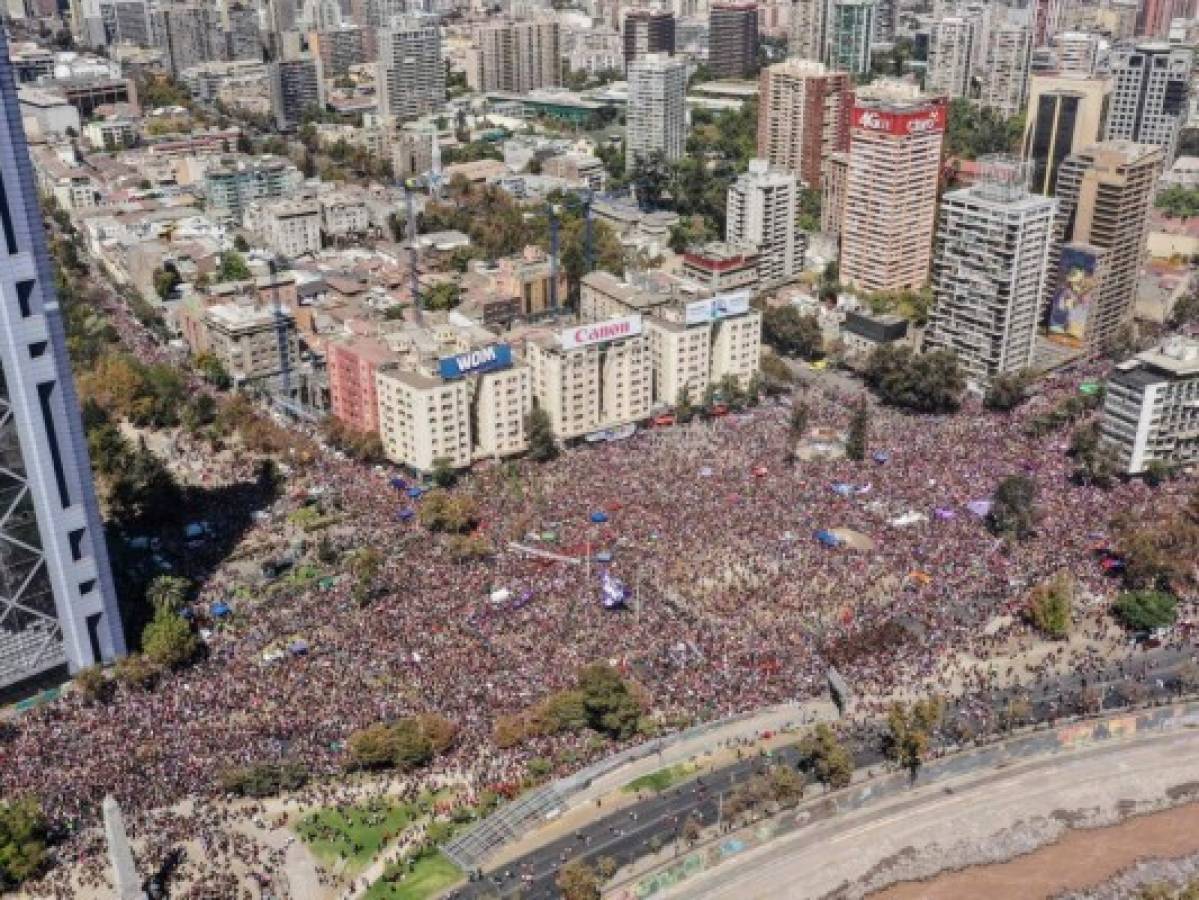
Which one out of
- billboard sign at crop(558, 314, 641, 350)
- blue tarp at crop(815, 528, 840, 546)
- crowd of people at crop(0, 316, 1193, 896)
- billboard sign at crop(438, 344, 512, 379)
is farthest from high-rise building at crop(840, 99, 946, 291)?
blue tarp at crop(815, 528, 840, 546)

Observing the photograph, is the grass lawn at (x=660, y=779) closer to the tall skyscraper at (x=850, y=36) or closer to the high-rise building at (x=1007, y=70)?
the high-rise building at (x=1007, y=70)

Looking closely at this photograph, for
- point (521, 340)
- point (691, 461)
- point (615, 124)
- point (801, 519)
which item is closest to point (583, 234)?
point (521, 340)

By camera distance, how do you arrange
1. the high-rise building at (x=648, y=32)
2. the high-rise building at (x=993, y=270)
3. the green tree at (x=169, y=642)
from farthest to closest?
1. the high-rise building at (x=648, y=32)
2. the high-rise building at (x=993, y=270)
3. the green tree at (x=169, y=642)

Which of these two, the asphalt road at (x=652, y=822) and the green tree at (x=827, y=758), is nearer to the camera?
the asphalt road at (x=652, y=822)

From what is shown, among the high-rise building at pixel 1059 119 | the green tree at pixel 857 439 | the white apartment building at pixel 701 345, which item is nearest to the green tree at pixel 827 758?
the green tree at pixel 857 439

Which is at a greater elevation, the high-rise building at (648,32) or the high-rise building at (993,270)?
the high-rise building at (648,32)

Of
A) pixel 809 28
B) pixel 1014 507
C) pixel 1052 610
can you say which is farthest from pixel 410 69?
pixel 1052 610

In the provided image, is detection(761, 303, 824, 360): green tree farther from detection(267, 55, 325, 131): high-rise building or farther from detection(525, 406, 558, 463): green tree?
detection(267, 55, 325, 131): high-rise building
